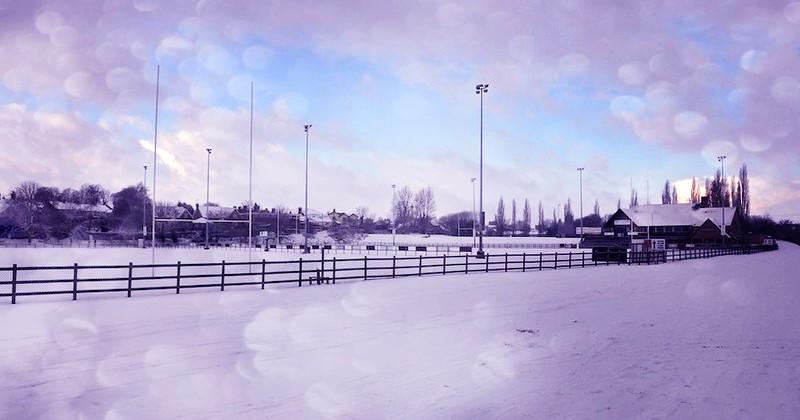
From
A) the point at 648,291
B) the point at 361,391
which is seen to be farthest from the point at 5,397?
the point at 648,291

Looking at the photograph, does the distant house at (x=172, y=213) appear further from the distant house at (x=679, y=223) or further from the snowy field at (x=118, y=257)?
the distant house at (x=679, y=223)

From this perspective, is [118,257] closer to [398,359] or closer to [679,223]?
[398,359]

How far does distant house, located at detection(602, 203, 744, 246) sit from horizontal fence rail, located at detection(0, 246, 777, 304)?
3891cm

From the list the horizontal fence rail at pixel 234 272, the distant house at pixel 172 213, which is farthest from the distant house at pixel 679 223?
the distant house at pixel 172 213

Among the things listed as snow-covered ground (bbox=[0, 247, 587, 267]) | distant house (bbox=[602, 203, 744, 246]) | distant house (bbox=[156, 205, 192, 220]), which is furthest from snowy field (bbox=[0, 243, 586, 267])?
distant house (bbox=[156, 205, 192, 220])

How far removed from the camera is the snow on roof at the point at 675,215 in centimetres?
9369

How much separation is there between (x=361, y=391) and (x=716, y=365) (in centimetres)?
651

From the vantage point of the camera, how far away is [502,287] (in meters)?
23.4

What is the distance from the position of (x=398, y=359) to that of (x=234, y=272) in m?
27.1

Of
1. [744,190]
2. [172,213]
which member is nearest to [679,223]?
[744,190]

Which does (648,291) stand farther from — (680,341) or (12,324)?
(12,324)

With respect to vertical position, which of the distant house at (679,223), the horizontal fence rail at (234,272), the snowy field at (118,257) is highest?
the distant house at (679,223)

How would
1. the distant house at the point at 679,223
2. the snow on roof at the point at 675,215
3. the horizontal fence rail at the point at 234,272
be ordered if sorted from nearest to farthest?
1. the horizontal fence rail at the point at 234,272
2. the distant house at the point at 679,223
3. the snow on roof at the point at 675,215

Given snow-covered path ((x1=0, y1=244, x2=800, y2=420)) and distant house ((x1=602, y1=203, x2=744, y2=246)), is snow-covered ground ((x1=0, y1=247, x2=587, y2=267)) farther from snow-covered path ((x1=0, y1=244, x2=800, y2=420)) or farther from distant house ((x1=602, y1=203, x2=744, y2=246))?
distant house ((x1=602, y1=203, x2=744, y2=246))
